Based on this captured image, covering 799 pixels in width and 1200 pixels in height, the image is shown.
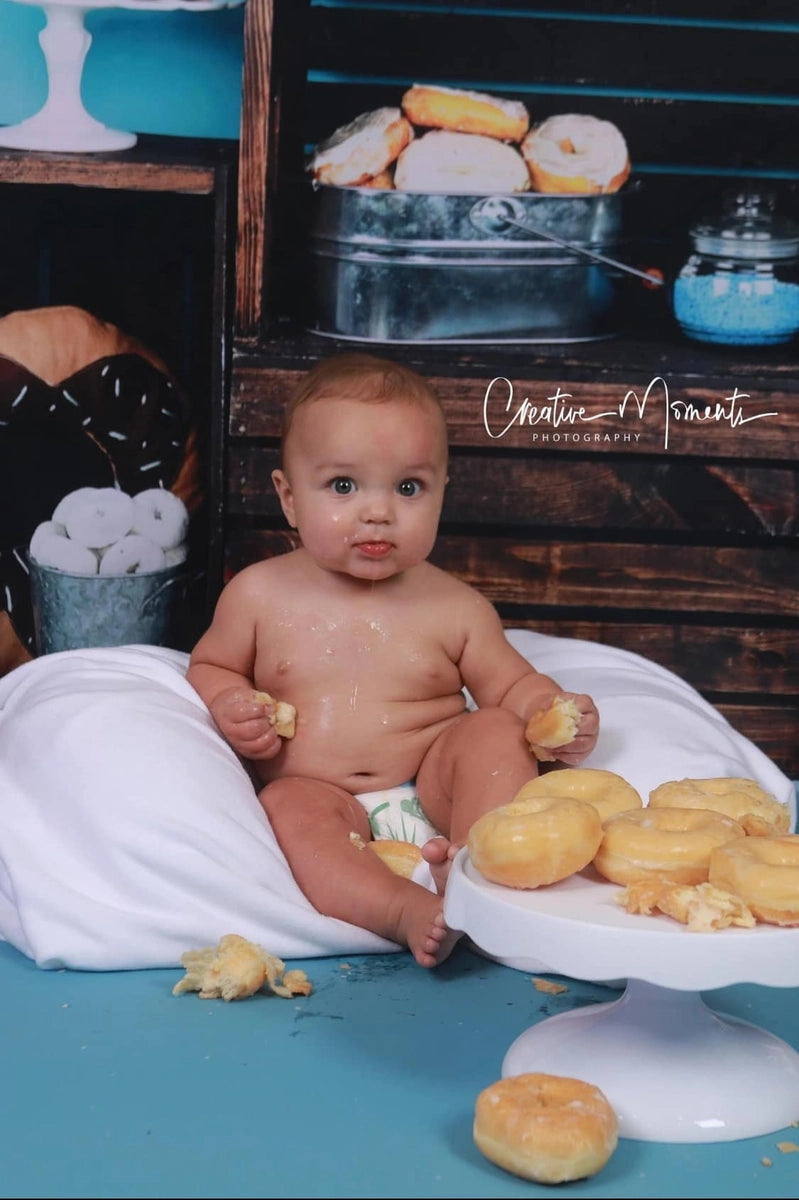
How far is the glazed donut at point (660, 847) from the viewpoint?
1279 millimetres

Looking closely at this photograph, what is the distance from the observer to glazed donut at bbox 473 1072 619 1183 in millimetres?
1184

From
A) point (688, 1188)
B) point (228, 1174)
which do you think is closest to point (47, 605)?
point (228, 1174)

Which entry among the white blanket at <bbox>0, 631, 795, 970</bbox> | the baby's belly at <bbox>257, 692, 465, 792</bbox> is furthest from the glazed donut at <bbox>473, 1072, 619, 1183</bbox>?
Result: the baby's belly at <bbox>257, 692, 465, 792</bbox>

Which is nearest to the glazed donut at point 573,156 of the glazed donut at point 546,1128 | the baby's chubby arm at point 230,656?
→ the baby's chubby arm at point 230,656

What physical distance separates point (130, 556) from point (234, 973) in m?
0.90

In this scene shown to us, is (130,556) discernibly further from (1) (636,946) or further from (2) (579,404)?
(1) (636,946)

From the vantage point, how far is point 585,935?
3.97 feet

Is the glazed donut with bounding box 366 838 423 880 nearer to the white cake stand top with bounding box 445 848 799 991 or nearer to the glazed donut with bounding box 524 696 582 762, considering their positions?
the glazed donut with bounding box 524 696 582 762

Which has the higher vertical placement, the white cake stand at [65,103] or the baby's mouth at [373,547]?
the white cake stand at [65,103]

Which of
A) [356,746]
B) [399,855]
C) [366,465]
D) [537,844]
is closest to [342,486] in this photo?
[366,465]

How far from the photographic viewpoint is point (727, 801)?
1.42 m

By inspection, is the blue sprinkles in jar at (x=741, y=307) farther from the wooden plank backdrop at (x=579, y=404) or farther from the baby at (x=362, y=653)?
the baby at (x=362, y=653)

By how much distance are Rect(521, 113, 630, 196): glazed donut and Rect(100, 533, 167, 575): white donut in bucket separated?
742 millimetres

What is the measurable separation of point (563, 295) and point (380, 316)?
26cm
